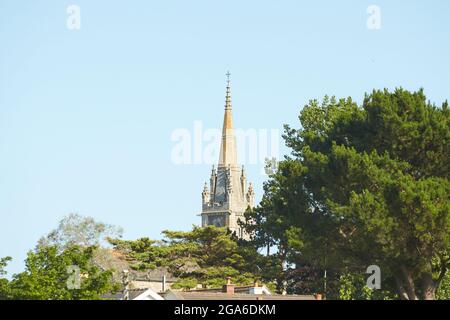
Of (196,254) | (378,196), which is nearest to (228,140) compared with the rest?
(196,254)

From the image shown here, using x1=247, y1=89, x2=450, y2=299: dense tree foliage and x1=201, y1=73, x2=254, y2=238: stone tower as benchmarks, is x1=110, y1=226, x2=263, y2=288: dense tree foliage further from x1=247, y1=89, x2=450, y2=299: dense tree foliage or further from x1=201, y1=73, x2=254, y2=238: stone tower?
x1=201, y1=73, x2=254, y2=238: stone tower

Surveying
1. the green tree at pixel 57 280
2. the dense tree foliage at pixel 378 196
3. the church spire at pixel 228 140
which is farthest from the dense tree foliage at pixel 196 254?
the church spire at pixel 228 140

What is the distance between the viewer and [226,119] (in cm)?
18412

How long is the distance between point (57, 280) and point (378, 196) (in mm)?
18638

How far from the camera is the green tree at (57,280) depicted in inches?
2363

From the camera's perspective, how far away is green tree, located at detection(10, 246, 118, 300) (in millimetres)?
60031

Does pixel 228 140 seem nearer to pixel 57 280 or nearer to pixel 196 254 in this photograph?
pixel 196 254

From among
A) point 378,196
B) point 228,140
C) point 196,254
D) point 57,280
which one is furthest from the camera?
point 228,140

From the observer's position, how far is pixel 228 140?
187125 mm

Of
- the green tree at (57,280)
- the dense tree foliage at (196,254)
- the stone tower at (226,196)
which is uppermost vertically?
the stone tower at (226,196)

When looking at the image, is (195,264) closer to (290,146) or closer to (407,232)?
(290,146)

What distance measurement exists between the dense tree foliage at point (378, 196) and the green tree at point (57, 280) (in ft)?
48.5

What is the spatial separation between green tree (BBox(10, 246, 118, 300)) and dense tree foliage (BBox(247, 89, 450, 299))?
14.8 m

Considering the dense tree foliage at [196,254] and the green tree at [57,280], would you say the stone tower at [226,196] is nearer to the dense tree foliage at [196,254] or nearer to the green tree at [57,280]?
the dense tree foliage at [196,254]
